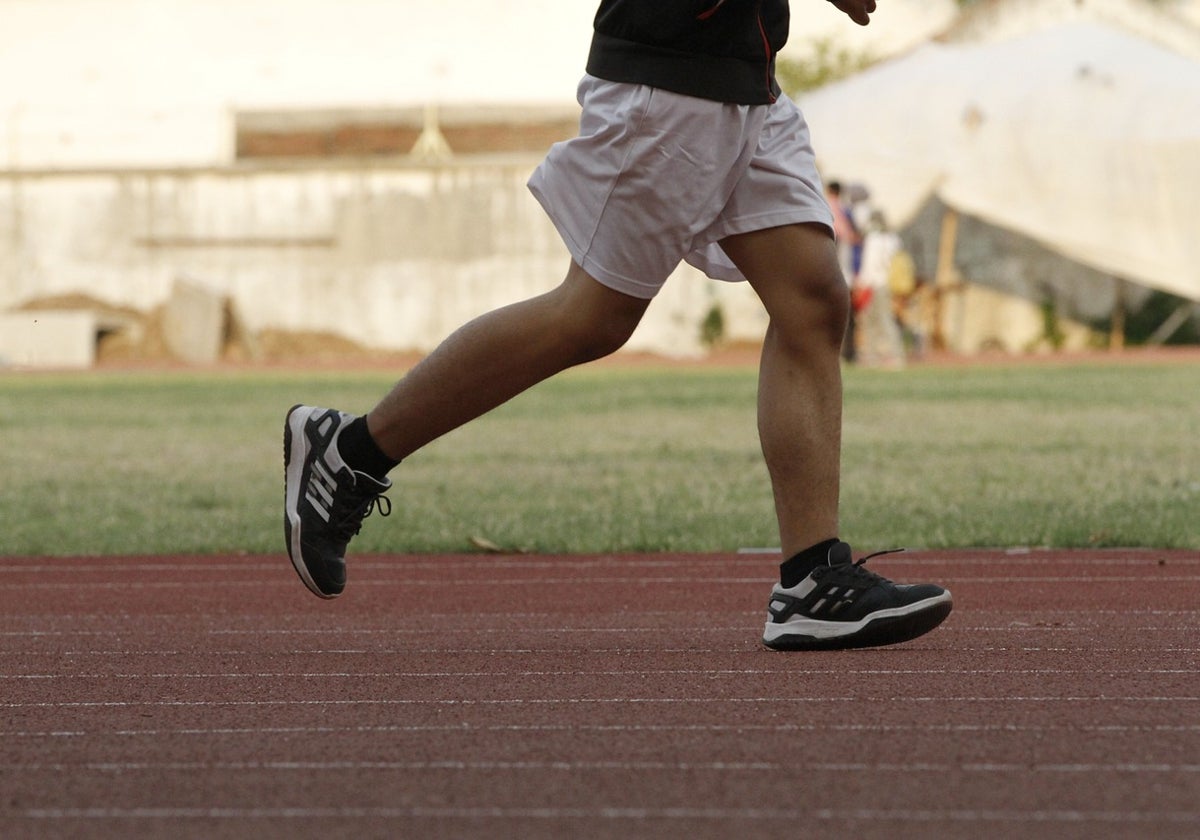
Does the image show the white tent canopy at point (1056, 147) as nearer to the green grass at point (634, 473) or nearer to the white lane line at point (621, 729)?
the green grass at point (634, 473)

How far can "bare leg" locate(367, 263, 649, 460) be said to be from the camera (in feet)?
13.7

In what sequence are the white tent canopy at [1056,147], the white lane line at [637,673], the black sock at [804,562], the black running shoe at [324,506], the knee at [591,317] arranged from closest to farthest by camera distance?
the white lane line at [637,673]
the knee at [591,317]
the black sock at [804,562]
the black running shoe at [324,506]
the white tent canopy at [1056,147]

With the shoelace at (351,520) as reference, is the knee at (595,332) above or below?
above

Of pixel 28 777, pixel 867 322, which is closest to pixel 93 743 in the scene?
pixel 28 777

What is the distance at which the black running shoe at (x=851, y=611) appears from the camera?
4191mm

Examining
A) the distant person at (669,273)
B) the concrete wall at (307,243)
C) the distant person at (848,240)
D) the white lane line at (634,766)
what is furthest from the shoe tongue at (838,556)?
the concrete wall at (307,243)

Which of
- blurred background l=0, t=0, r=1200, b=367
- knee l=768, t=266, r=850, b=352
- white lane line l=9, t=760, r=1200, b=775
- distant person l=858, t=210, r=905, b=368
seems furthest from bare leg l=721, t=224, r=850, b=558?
blurred background l=0, t=0, r=1200, b=367

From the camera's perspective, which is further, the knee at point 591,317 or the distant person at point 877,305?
the distant person at point 877,305

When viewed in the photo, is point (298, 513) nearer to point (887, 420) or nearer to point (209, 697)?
point (209, 697)

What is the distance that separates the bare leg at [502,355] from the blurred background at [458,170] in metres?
18.1

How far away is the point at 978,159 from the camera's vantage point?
26328 millimetres

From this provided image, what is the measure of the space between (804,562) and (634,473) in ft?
17.2

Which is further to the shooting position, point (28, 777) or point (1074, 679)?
point (1074, 679)

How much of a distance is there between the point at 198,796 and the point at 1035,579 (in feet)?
10.9
